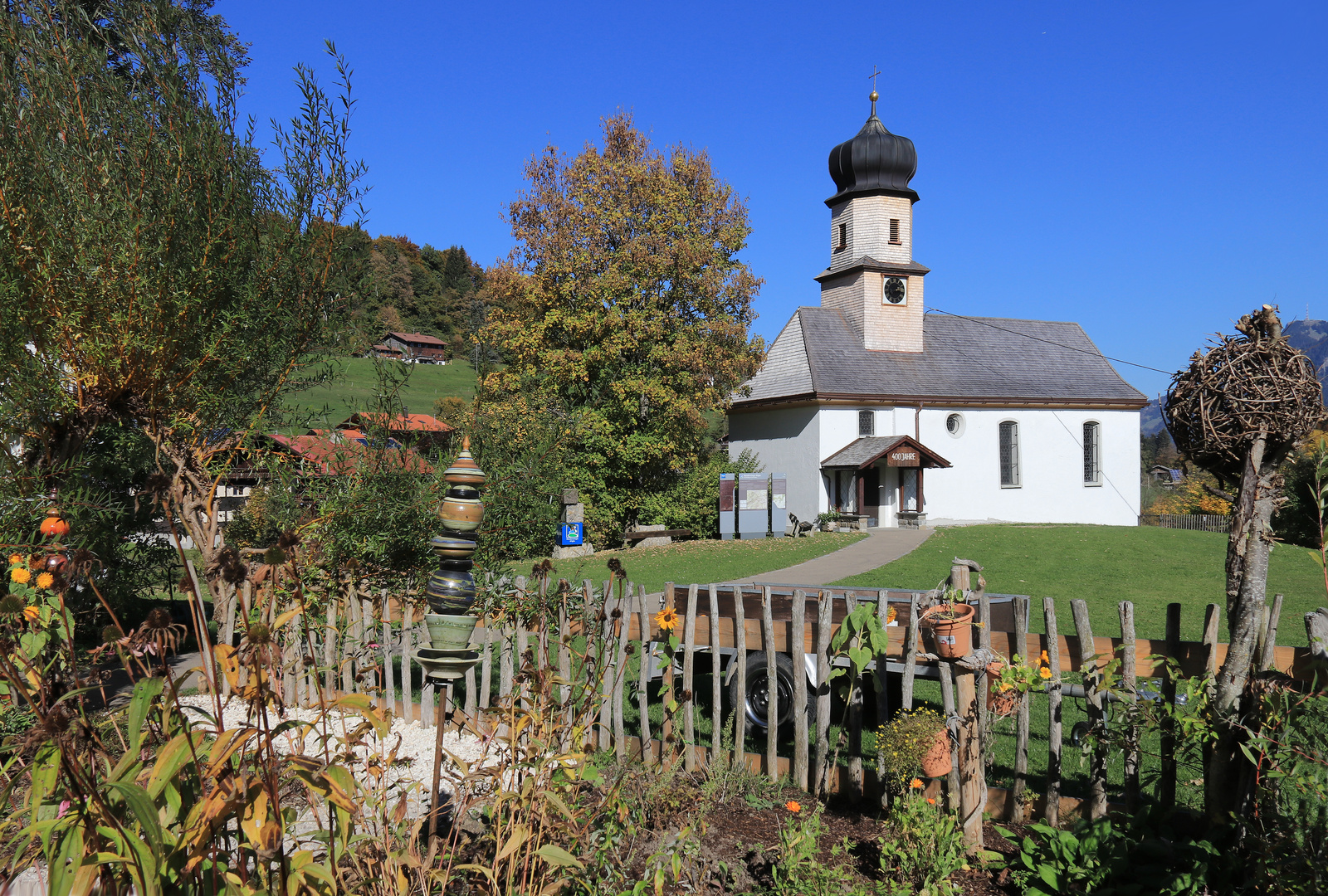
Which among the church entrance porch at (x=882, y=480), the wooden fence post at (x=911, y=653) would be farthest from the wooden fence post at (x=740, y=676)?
the church entrance porch at (x=882, y=480)

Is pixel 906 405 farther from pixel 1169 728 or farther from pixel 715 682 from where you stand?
pixel 1169 728

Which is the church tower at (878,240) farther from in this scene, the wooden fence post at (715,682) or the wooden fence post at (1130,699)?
the wooden fence post at (1130,699)

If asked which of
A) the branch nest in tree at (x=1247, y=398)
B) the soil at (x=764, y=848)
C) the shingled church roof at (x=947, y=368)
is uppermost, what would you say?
the shingled church roof at (x=947, y=368)

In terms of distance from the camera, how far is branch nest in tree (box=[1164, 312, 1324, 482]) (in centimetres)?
292

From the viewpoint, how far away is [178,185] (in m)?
4.30

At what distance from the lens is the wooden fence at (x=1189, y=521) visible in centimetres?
3120

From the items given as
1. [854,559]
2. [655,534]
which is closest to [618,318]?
[655,534]

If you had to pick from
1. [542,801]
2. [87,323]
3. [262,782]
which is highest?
[87,323]

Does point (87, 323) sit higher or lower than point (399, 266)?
lower

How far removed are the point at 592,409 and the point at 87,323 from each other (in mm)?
19636

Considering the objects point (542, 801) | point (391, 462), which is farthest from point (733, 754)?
point (391, 462)

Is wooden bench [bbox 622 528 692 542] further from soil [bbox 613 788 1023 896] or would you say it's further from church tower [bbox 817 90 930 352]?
soil [bbox 613 788 1023 896]

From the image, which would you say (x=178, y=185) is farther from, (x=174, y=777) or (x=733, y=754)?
(x=733, y=754)

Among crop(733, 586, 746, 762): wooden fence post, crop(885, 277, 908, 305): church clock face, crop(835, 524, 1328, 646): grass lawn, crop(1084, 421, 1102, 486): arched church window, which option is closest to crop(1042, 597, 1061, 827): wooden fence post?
crop(733, 586, 746, 762): wooden fence post
